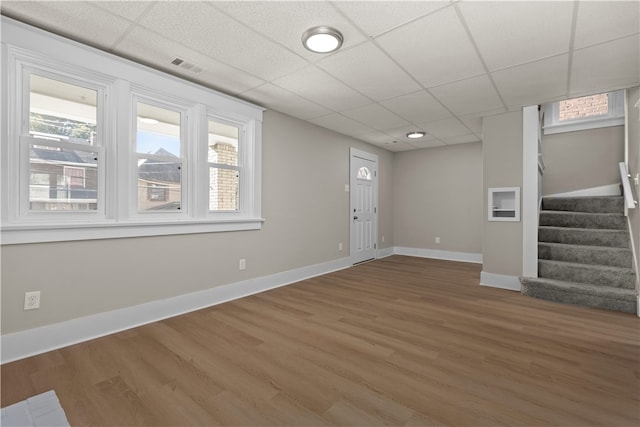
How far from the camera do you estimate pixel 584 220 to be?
14.5 ft

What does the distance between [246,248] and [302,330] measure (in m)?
1.52

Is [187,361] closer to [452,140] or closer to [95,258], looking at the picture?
[95,258]

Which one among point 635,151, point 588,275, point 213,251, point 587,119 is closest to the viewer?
point 635,151

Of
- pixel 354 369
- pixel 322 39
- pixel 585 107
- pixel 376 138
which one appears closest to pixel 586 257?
pixel 585 107

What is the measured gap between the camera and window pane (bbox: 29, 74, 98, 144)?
2.39 meters

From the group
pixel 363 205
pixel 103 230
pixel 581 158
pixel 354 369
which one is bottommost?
pixel 354 369

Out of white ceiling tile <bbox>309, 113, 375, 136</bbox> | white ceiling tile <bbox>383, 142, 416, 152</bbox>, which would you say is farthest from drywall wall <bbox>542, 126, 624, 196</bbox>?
white ceiling tile <bbox>309, 113, 375, 136</bbox>

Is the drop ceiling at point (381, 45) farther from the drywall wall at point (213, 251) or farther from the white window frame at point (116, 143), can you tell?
the drywall wall at point (213, 251)

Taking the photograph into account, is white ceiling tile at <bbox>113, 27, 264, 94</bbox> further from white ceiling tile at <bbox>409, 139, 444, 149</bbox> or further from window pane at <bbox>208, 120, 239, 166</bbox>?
white ceiling tile at <bbox>409, 139, 444, 149</bbox>

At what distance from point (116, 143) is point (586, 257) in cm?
563

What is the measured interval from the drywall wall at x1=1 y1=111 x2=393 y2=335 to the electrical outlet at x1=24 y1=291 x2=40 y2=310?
0.03 m

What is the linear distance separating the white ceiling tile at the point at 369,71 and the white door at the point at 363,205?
7.79ft

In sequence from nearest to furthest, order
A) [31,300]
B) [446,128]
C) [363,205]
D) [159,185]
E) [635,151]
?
[31,300] → [159,185] → [635,151] → [446,128] → [363,205]

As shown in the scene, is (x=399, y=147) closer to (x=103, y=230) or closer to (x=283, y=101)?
(x=283, y=101)
